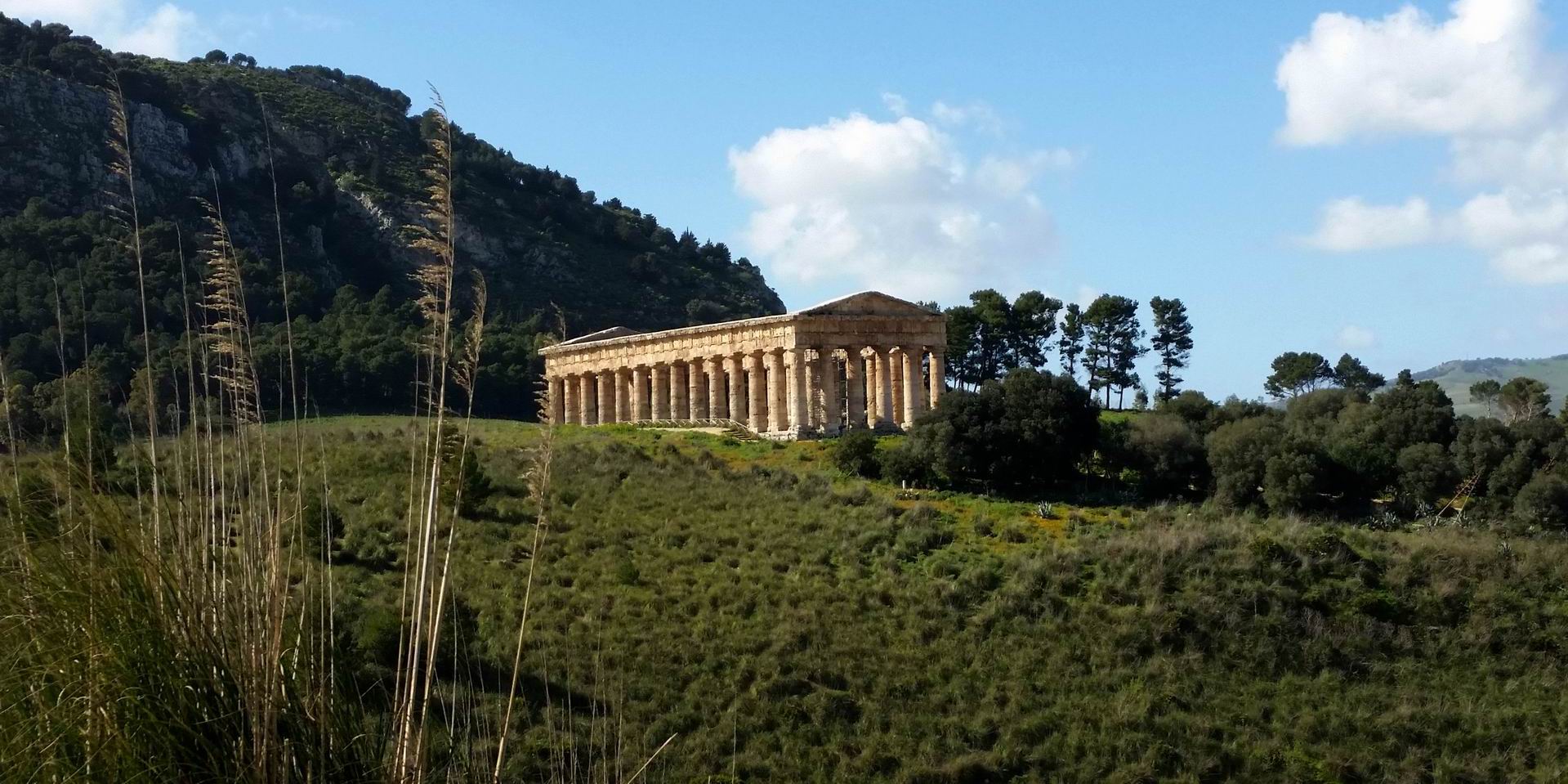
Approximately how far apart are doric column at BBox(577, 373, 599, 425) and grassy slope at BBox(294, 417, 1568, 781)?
23.2m

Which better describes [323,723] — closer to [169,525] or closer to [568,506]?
[169,525]

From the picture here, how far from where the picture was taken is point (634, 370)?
67.4 meters

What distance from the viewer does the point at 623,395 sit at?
69.3 m

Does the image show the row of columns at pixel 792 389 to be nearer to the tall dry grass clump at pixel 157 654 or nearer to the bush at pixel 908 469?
the bush at pixel 908 469

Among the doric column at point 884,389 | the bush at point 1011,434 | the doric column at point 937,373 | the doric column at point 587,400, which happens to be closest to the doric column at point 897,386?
the doric column at point 884,389

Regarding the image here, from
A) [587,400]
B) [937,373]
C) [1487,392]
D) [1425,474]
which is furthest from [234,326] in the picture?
[1487,392]

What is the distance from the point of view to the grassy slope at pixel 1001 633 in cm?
2942

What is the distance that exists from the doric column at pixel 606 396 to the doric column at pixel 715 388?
7.06 meters

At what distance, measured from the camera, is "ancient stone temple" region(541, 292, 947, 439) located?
57.2 metres

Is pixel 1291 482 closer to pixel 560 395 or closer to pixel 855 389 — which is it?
pixel 855 389

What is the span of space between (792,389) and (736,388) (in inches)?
244

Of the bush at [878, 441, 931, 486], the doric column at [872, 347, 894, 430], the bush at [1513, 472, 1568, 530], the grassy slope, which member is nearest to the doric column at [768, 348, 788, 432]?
the doric column at [872, 347, 894, 430]

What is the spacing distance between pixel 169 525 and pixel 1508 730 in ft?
97.9

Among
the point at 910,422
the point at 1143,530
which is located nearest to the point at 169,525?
the point at 1143,530
